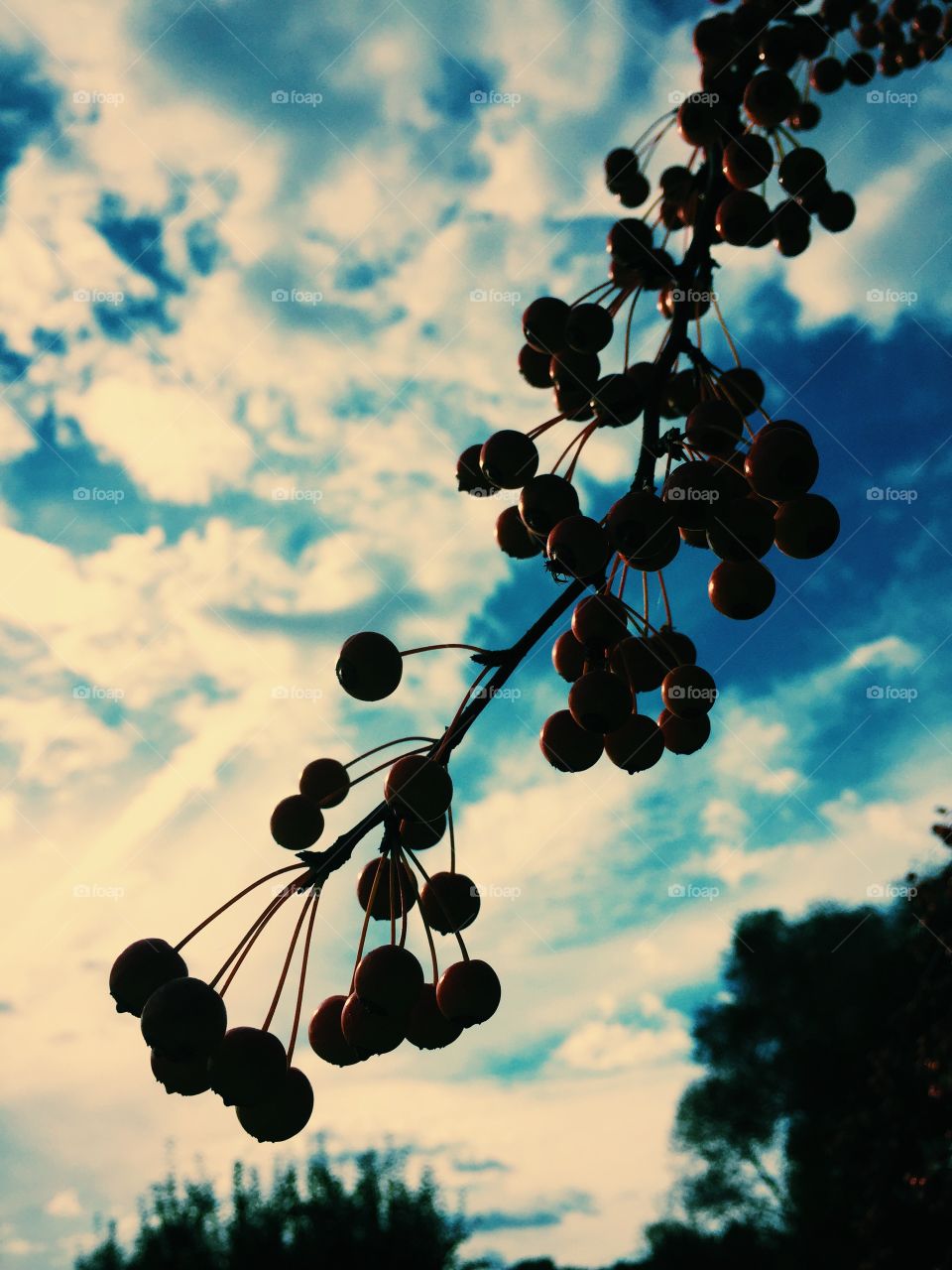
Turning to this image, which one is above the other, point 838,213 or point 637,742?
point 838,213

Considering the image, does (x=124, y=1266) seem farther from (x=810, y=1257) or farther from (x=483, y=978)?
(x=483, y=978)

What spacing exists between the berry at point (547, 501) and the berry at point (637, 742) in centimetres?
40

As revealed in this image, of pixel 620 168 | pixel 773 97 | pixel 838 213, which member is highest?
pixel 620 168

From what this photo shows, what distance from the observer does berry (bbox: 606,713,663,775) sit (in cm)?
150

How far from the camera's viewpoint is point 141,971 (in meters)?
1.27

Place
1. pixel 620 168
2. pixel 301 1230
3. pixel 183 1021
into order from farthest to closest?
1. pixel 301 1230
2. pixel 620 168
3. pixel 183 1021

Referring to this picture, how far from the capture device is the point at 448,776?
1.27m

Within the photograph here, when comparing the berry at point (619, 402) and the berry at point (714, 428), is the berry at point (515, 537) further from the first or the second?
the berry at point (714, 428)

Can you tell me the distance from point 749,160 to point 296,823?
1.87m

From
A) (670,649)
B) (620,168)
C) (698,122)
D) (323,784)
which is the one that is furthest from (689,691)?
(620,168)

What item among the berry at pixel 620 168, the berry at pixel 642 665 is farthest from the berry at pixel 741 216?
the berry at pixel 642 665

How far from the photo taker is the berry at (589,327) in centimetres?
176

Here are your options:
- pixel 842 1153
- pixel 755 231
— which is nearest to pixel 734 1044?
pixel 842 1153
